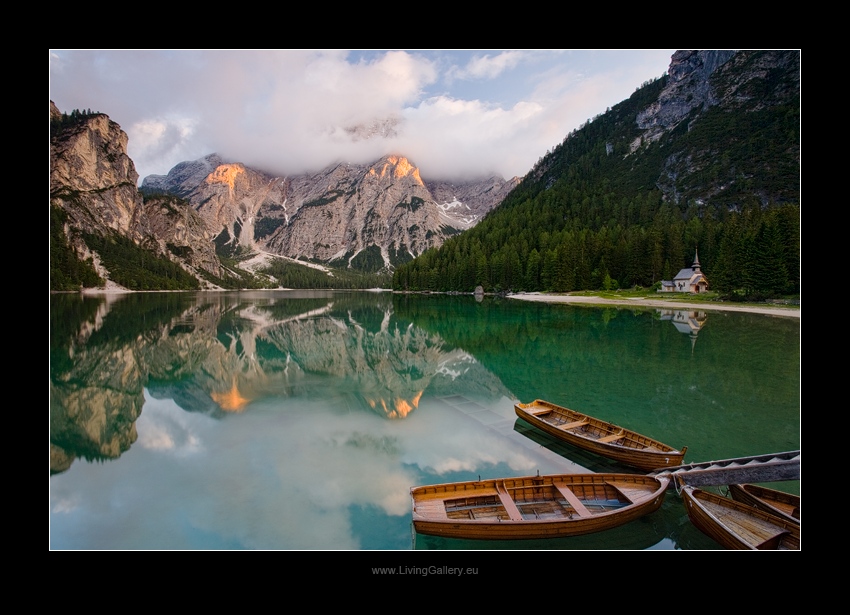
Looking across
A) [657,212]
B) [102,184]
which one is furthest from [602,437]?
[102,184]

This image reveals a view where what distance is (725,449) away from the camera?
11867 millimetres

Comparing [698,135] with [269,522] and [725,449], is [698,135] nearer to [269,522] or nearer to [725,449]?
[725,449]

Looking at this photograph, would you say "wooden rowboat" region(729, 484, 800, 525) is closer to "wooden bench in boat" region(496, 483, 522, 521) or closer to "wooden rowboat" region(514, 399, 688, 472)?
"wooden rowboat" region(514, 399, 688, 472)

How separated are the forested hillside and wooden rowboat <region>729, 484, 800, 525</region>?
41.0 metres

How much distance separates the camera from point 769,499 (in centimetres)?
807

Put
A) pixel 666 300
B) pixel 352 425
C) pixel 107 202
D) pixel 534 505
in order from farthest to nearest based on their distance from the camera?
1. pixel 107 202
2. pixel 666 300
3. pixel 352 425
4. pixel 534 505

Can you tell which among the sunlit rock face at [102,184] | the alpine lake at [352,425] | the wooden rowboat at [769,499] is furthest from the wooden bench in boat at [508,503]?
the sunlit rock face at [102,184]

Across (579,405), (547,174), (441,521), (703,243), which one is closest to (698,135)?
(547,174)

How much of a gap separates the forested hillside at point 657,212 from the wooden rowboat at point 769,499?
41.0 m

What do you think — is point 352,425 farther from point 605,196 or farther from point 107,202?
point 107,202

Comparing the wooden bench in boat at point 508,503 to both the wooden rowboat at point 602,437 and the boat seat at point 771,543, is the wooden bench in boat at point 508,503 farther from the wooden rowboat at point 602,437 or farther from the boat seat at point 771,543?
the wooden rowboat at point 602,437

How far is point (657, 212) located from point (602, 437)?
Answer: 4410 inches

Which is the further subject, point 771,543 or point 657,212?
point 657,212

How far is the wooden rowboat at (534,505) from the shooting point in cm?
743
